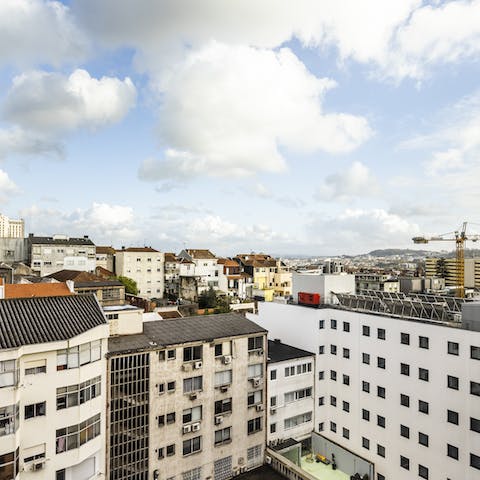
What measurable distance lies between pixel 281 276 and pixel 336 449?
7602 centimetres

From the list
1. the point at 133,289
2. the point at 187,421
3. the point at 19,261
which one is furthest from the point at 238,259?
the point at 187,421

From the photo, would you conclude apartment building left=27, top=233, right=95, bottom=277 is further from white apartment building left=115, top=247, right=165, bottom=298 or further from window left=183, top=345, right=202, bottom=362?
window left=183, top=345, right=202, bottom=362

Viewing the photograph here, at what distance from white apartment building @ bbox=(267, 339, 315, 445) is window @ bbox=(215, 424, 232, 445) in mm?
5559

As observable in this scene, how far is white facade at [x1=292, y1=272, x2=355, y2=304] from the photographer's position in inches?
1834

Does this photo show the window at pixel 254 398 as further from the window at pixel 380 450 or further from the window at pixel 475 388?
the window at pixel 475 388

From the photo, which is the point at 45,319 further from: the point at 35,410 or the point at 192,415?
the point at 192,415

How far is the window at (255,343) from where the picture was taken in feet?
123

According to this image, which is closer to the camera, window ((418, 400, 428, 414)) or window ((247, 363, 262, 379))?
window ((418, 400, 428, 414))

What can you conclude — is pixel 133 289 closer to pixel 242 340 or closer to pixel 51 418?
pixel 242 340

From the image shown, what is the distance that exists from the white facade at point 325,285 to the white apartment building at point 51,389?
2799cm

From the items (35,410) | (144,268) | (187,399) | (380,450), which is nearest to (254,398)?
(187,399)

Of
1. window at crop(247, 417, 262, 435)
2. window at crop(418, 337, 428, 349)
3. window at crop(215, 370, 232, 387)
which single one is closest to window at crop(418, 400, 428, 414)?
window at crop(418, 337, 428, 349)

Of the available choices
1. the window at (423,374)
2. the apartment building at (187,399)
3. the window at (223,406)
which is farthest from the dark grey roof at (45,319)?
the window at (423,374)

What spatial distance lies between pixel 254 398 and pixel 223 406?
13.3 feet
